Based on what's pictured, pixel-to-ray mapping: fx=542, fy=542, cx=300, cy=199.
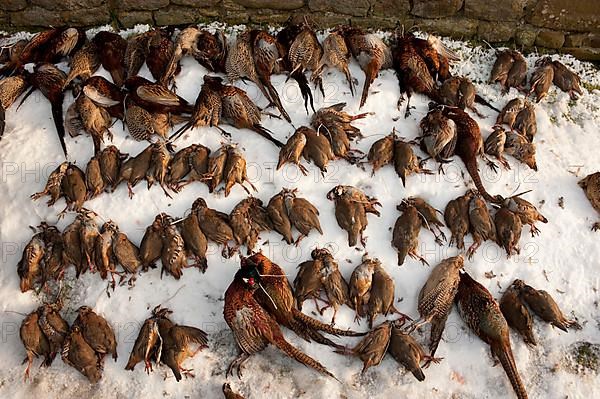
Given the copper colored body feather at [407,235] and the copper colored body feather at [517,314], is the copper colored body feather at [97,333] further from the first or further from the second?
the copper colored body feather at [517,314]

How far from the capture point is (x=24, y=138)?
15.5 feet

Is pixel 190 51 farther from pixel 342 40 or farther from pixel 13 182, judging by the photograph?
pixel 13 182

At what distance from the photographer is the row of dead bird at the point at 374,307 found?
3730 mm

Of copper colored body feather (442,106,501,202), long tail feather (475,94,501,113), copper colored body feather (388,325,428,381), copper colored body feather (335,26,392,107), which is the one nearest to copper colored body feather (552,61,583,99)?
long tail feather (475,94,501,113)

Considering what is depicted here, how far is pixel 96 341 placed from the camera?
376 cm

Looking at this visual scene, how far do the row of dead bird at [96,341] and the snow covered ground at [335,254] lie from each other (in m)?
0.09

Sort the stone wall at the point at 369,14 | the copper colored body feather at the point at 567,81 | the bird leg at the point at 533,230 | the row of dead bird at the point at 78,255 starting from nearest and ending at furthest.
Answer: the row of dead bird at the point at 78,255 → the bird leg at the point at 533,230 → the copper colored body feather at the point at 567,81 → the stone wall at the point at 369,14

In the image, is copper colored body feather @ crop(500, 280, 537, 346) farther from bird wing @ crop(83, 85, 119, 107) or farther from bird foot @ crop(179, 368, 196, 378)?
bird wing @ crop(83, 85, 119, 107)

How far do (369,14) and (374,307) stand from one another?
3033 millimetres

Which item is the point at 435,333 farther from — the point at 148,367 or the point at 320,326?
the point at 148,367

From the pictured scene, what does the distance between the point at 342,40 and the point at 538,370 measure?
3.22m

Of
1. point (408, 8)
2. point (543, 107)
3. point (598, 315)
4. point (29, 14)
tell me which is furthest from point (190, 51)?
point (598, 315)

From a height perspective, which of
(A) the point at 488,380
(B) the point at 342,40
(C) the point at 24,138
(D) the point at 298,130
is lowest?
(A) the point at 488,380

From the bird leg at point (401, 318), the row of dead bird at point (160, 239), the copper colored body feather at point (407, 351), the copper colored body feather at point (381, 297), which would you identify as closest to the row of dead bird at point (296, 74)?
the row of dead bird at point (160, 239)
